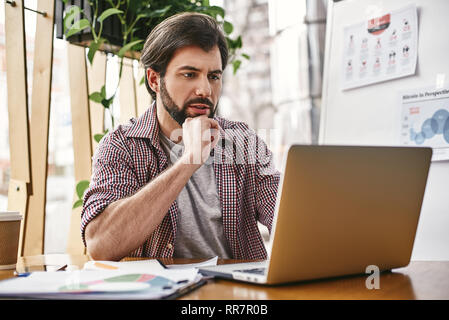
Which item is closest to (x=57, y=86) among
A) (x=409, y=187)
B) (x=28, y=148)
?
(x=28, y=148)

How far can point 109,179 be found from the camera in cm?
139

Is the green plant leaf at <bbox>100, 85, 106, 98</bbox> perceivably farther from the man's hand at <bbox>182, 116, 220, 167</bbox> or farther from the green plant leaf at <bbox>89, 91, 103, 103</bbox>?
the man's hand at <bbox>182, 116, 220, 167</bbox>

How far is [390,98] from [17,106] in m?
1.35

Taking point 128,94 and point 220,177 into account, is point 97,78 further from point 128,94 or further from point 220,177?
point 220,177

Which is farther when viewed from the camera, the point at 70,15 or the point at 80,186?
the point at 80,186

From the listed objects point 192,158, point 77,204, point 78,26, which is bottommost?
point 77,204

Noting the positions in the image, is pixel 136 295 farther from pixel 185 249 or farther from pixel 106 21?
pixel 106 21

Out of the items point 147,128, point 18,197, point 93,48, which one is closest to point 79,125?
point 93,48

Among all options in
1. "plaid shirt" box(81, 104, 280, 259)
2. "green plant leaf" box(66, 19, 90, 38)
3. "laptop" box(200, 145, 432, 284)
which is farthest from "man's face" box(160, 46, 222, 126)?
"laptop" box(200, 145, 432, 284)

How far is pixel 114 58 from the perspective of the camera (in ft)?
7.78

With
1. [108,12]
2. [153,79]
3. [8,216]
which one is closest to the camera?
[8,216]

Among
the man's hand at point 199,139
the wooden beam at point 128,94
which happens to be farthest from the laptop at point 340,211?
the wooden beam at point 128,94

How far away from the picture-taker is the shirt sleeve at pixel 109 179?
50.7 inches

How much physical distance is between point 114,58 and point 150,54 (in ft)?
2.46
